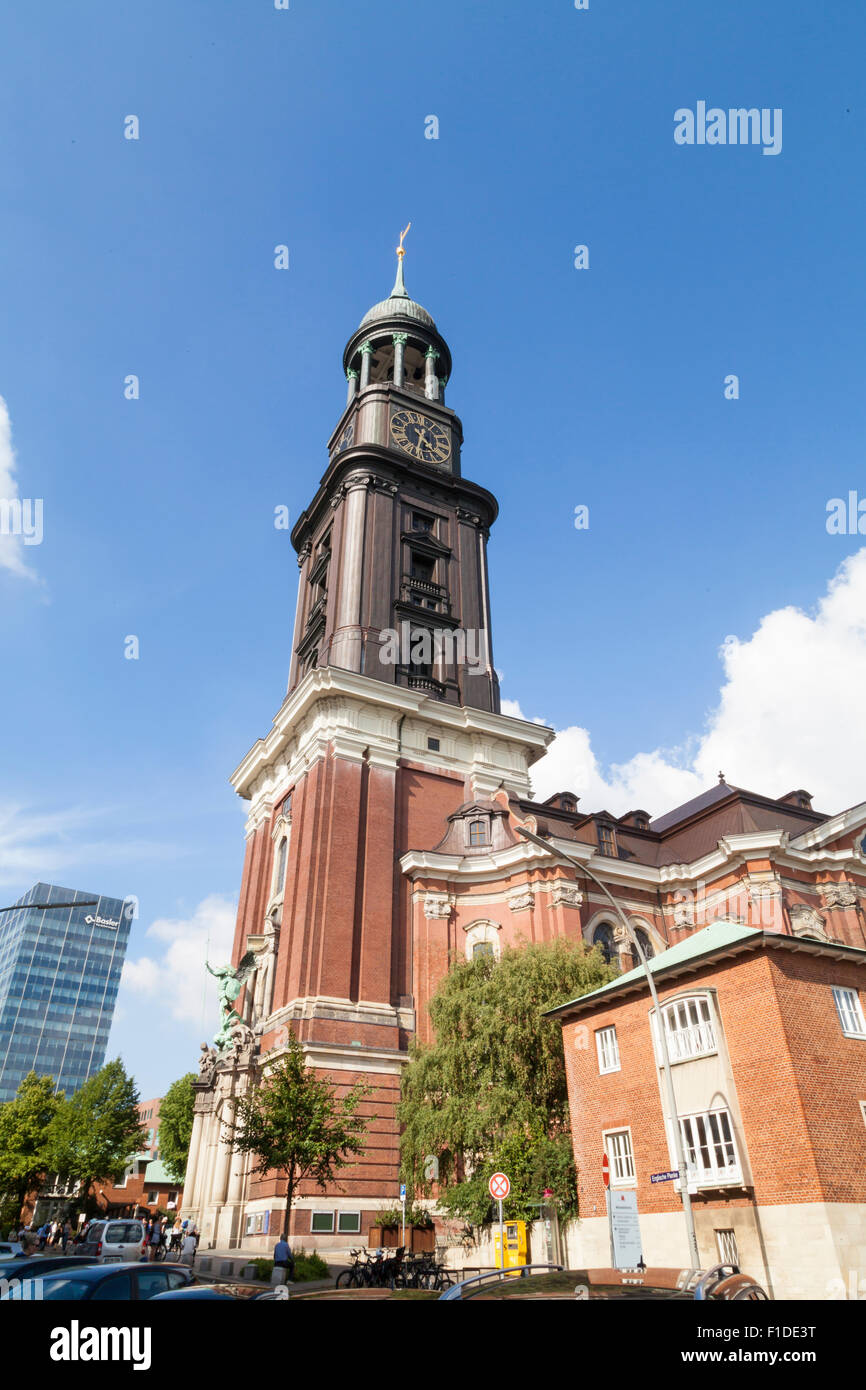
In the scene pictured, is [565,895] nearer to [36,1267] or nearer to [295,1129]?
[295,1129]

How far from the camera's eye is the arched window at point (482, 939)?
1539 inches

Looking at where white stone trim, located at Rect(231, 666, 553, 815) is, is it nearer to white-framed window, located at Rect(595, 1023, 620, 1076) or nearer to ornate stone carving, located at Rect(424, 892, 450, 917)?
ornate stone carving, located at Rect(424, 892, 450, 917)

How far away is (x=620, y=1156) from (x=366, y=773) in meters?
23.4

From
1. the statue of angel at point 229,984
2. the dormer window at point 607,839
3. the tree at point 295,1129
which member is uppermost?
the dormer window at point 607,839

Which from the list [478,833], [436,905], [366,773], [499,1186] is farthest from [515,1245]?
[366,773]

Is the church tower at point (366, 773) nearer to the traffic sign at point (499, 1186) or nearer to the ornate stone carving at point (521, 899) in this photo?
the ornate stone carving at point (521, 899)

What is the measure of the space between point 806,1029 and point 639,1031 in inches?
182

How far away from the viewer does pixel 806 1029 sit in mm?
19375

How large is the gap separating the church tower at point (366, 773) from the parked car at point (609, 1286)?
23255 mm

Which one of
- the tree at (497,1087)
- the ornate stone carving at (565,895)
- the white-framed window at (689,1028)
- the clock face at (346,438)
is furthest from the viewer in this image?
the clock face at (346,438)

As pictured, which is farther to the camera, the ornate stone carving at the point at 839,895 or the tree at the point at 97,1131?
the tree at the point at 97,1131

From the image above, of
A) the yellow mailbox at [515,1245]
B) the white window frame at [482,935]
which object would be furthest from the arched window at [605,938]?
the yellow mailbox at [515,1245]
